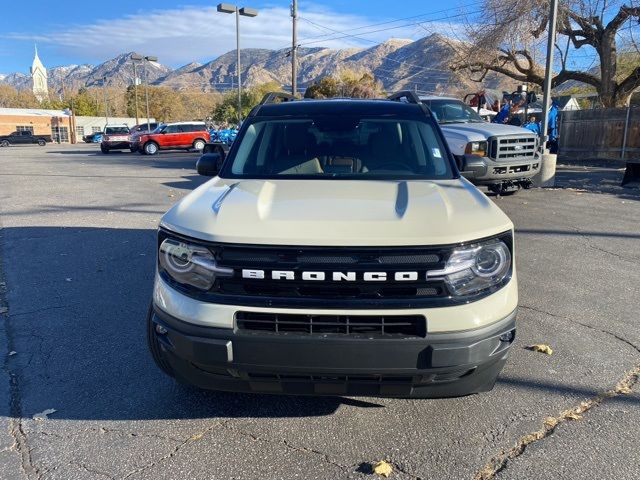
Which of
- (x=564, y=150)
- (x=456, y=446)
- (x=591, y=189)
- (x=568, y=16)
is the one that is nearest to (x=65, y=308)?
(x=456, y=446)

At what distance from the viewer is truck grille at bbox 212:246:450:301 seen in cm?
246

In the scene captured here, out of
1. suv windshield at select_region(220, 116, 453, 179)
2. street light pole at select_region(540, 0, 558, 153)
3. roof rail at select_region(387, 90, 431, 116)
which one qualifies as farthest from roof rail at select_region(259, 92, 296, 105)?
street light pole at select_region(540, 0, 558, 153)

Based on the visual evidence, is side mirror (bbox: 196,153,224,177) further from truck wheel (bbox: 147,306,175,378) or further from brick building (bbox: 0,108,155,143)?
brick building (bbox: 0,108,155,143)

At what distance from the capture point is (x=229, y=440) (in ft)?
9.34

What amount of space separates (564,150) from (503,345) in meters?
21.4

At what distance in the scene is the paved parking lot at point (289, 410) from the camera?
266 cm

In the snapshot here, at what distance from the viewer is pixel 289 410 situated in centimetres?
313

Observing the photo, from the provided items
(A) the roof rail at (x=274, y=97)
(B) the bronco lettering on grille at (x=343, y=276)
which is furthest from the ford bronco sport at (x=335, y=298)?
(A) the roof rail at (x=274, y=97)

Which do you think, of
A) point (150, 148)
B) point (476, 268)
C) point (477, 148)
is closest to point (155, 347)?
point (476, 268)

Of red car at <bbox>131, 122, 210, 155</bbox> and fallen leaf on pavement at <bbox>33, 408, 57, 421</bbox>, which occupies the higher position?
red car at <bbox>131, 122, 210, 155</bbox>

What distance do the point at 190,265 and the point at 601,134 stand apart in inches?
837

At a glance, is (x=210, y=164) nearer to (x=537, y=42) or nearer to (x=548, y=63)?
(x=548, y=63)

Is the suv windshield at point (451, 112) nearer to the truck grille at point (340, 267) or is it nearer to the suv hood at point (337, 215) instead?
the suv hood at point (337, 215)

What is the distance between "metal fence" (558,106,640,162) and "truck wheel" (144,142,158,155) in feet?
70.0
